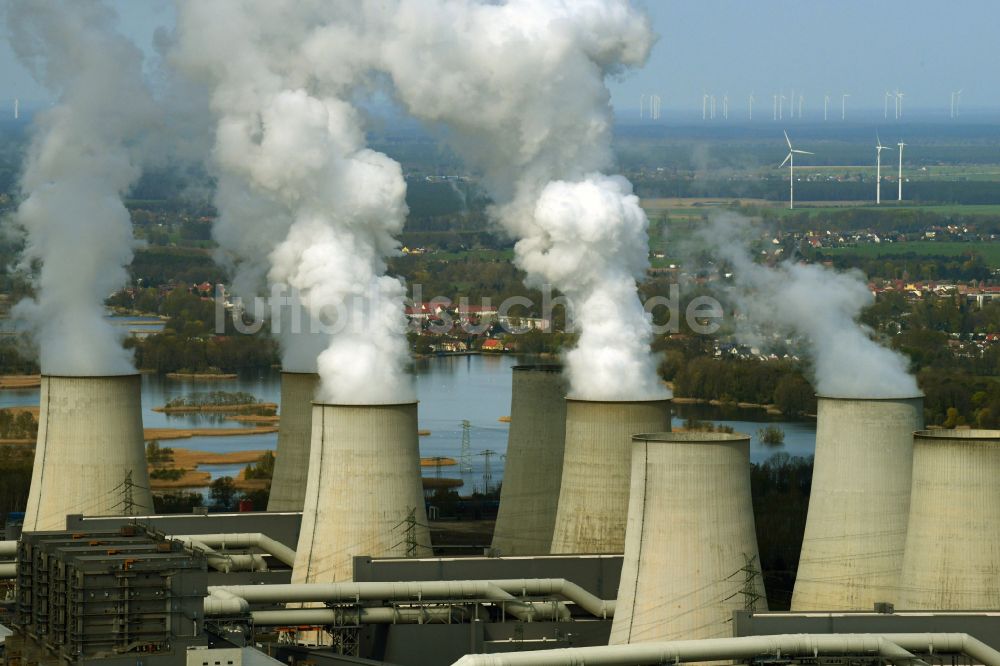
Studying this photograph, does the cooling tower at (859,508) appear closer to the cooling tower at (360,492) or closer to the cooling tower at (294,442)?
the cooling tower at (360,492)

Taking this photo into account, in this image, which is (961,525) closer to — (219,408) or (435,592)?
(435,592)

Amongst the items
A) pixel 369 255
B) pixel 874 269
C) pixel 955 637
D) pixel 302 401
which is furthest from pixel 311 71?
pixel 874 269

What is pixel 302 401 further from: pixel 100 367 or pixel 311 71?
pixel 311 71

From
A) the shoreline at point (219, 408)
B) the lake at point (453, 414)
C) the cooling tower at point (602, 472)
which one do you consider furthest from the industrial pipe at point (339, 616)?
the shoreline at point (219, 408)

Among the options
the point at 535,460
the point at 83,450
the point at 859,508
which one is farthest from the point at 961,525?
the point at 83,450

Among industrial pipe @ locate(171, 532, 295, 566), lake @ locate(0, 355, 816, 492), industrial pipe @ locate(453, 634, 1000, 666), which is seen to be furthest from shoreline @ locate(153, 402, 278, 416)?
industrial pipe @ locate(453, 634, 1000, 666)

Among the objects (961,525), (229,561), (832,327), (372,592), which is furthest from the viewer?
(832,327)

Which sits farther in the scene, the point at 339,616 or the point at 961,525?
the point at 339,616
